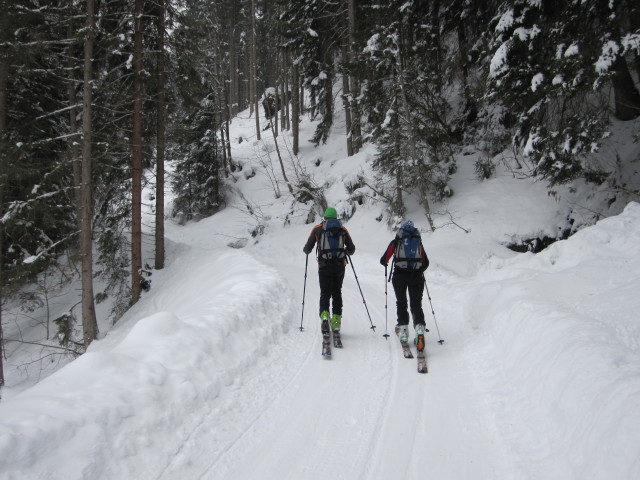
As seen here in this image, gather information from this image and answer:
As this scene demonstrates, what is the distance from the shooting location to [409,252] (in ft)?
19.1

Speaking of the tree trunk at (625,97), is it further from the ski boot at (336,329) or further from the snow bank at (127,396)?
the snow bank at (127,396)

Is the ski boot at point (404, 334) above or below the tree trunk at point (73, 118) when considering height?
below

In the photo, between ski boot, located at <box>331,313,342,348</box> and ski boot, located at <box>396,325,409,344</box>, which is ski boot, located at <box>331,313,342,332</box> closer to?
ski boot, located at <box>331,313,342,348</box>

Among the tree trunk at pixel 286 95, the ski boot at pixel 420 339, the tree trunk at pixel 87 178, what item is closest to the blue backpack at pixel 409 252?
the ski boot at pixel 420 339

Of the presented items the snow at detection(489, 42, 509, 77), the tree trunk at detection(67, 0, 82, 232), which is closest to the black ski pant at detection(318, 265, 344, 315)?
the snow at detection(489, 42, 509, 77)

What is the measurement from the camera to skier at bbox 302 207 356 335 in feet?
20.3

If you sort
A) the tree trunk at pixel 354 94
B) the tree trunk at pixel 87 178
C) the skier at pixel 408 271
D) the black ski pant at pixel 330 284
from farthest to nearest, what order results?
the tree trunk at pixel 354 94 < the tree trunk at pixel 87 178 < the black ski pant at pixel 330 284 < the skier at pixel 408 271

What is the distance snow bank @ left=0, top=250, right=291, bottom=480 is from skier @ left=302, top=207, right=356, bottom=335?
3.64 ft

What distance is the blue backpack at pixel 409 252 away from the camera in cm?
581

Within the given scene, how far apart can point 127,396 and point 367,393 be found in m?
2.63

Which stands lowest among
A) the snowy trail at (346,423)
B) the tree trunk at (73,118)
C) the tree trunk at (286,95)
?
the snowy trail at (346,423)

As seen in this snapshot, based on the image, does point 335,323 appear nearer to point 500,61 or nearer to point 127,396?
Answer: point 127,396

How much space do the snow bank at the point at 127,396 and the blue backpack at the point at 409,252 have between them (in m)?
2.53

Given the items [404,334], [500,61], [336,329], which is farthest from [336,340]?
[500,61]
